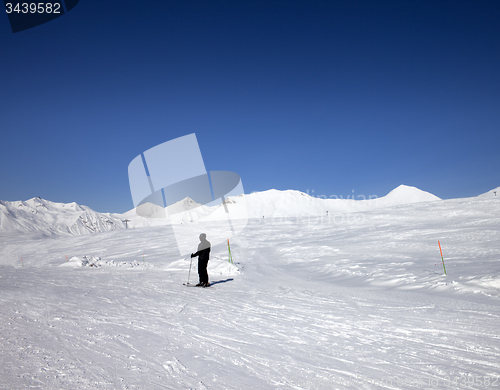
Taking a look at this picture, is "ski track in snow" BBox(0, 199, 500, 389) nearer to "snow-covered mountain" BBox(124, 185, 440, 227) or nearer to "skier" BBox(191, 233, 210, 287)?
"skier" BBox(191, 233, 210, 287)

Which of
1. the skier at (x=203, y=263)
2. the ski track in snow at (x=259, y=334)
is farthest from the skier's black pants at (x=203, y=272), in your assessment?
the ski track in snow at (x=259, y=334)

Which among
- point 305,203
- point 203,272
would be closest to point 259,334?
Answer: point 203,272

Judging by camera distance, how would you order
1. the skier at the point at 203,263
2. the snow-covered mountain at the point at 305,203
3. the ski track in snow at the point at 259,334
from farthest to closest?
the snow-covered mountain at the point at 305,203 < the skier at the point at 203,263 < the ski track in snow at the point at 259,334

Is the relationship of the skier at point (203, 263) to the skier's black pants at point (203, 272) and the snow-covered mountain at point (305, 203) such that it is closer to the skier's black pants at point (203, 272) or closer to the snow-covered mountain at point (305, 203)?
the skier's black pants at point (203, 272)

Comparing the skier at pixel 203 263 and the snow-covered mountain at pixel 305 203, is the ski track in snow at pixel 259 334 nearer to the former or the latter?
the skier at pixel 203 263

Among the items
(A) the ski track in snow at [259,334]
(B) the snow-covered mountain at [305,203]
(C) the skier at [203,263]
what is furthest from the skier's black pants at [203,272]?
(B) the snow-covered mountain at [305,203]

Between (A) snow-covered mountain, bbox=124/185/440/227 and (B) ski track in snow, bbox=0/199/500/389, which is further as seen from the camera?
(A) snow-covered mountain, bbox=124/185/440/227

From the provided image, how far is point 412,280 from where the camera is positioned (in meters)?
9.67

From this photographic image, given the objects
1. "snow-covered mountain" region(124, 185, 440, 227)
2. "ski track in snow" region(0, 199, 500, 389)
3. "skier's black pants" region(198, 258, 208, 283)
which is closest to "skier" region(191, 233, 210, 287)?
"skier's black pants" region(198, 258, 208, 283)

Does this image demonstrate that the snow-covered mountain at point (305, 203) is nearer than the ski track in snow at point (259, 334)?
No

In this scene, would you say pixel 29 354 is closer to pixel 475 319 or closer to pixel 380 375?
pixel 380 375

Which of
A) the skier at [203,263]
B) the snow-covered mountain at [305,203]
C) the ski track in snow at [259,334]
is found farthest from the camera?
the snow-covered mountain at [305,203]

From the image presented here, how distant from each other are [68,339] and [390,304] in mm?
6735

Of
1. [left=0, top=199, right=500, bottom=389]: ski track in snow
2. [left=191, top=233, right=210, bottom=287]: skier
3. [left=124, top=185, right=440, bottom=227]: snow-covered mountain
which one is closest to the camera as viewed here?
[left=0, top=199, right=500, bottom=389]: ski track in snow
